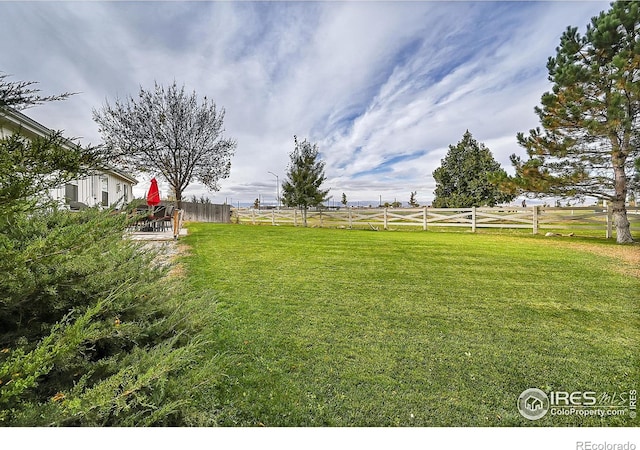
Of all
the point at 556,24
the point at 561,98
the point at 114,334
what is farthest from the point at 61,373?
the point at 561,98

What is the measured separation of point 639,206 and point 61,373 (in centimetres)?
1057

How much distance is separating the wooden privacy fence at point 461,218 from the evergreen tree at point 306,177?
3.49 ft

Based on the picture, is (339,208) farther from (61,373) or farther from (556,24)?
(61,373)

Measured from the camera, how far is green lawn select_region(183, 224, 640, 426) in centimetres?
132

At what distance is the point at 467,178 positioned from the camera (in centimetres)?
1450

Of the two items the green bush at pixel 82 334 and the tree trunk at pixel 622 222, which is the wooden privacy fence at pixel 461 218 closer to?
the tree trunk at pixel 622 222

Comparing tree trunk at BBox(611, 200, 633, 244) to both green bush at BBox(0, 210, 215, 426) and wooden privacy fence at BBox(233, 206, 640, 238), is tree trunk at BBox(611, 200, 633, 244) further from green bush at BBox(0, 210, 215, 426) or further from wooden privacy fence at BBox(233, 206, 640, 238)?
green bush at BBox(0, 210, 215, 426)

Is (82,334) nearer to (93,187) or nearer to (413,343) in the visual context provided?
(413,343)

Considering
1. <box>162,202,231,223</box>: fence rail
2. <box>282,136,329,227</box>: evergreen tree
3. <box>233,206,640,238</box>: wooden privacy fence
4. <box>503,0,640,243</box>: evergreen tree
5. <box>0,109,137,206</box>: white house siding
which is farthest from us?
<box>162,202,231,223</box>: fence rail

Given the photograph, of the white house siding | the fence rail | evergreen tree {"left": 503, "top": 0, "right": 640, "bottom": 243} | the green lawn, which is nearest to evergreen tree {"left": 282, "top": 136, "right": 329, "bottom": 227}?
the fence rail

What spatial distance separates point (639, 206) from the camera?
688cm

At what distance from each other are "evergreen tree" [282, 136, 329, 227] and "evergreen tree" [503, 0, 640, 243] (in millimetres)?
8316

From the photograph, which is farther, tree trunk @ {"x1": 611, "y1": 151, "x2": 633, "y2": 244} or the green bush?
tree trunk @ {"x1": 611, "y1": 151, "x2": 633, "y2": 244}

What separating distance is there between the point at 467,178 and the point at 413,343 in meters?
14.7
